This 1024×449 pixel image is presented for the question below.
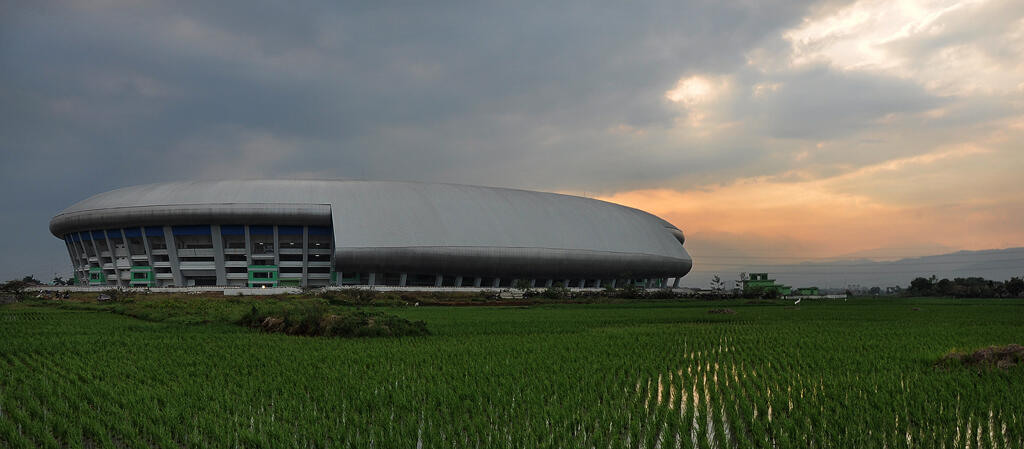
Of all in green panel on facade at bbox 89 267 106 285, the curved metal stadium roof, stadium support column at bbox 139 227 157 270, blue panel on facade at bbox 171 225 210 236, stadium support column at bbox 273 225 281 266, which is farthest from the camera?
green panel on facade at bbox 89 267 106 285

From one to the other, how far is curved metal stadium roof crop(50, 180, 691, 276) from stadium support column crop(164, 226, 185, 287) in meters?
1.76

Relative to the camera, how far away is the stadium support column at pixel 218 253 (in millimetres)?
61500

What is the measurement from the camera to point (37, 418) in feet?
24.1

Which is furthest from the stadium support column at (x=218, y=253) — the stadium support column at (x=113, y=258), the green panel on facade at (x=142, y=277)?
the stadium support column at (x=113, y=258)

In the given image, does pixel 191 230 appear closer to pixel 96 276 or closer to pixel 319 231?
pixel 319 231

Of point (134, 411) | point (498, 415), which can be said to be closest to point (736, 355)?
point (498, 415)

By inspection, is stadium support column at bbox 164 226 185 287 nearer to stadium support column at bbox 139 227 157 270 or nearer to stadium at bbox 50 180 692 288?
stadium at bbox 50 180 692 288

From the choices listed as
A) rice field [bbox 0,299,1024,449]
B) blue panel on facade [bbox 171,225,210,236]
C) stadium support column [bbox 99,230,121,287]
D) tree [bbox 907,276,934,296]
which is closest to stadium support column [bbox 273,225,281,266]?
blue panel on facade [bbox 171,225,210,236]

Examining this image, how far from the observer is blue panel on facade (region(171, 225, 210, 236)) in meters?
61.9

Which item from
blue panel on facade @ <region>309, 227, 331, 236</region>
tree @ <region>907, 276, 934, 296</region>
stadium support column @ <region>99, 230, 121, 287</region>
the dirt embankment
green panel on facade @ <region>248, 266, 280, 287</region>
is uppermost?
blue panel on facade @ <region>309, 227, 331, 236</region>

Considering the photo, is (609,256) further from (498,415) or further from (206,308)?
(498,415)

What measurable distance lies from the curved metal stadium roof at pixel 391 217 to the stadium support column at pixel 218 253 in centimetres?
154

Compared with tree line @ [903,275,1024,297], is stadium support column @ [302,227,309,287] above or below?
above

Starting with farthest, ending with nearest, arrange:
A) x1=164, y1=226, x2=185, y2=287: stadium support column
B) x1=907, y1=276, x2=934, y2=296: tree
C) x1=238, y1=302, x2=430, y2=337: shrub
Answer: x1=907, y1=276, x2=934, y2=296: tree → x1=164, y1=226, x2=185, y2=287: stadium support column → x1=238, y1=302, x2=430, y2=337: shrub
